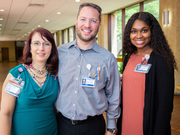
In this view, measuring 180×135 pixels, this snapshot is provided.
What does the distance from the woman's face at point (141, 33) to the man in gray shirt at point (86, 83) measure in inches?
11.8

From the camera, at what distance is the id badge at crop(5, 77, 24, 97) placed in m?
1.41

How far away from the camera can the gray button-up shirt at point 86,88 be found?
5.28 feet

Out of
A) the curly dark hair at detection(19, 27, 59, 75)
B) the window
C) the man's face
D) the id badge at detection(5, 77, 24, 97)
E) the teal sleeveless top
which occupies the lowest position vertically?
the teal sleeveless top

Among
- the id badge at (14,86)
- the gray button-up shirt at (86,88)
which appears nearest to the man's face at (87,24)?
the gray button-up shirt at (86,88)

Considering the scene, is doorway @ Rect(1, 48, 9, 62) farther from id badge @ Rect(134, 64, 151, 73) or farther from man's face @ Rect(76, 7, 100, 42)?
id badge @ Rect(134, 64, 151, 73)

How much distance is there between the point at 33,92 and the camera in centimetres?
147

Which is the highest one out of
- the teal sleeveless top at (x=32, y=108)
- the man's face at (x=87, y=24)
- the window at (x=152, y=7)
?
the window at (x=152, y=7)

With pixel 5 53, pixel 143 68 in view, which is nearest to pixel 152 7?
pixel 143 68

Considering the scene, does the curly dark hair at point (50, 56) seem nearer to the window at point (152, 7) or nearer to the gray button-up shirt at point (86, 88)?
the gray button-up shirt at point (86, 88)

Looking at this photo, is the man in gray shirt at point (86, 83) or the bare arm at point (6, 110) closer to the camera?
the bare arm at point (6, 110)

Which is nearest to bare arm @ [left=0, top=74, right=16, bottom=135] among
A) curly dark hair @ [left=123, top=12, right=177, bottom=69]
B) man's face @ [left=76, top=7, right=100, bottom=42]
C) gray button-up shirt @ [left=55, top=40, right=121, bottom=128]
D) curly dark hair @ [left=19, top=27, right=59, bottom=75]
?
curly dark hair @ [left=19, top=27, right=59, bottom=75]

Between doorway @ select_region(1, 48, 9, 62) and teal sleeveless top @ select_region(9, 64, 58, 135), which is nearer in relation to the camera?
teal sleeveless top @ select_region(9, 64, 58, 135)

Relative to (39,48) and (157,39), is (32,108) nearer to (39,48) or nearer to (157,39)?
(39,48)

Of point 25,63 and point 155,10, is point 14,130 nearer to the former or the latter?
point 25,63
